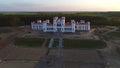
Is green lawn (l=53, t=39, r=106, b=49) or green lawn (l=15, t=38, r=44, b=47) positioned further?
green lawn (l=15, t=38, r=44, b=47)

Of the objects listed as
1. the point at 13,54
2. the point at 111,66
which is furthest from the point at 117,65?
the point at 13,54

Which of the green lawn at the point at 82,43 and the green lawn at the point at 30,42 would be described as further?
the green lawn at the point at 30,42

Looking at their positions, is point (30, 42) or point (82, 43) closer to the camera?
point (82, 43)

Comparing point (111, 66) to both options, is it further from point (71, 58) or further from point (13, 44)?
point (13, 44)
